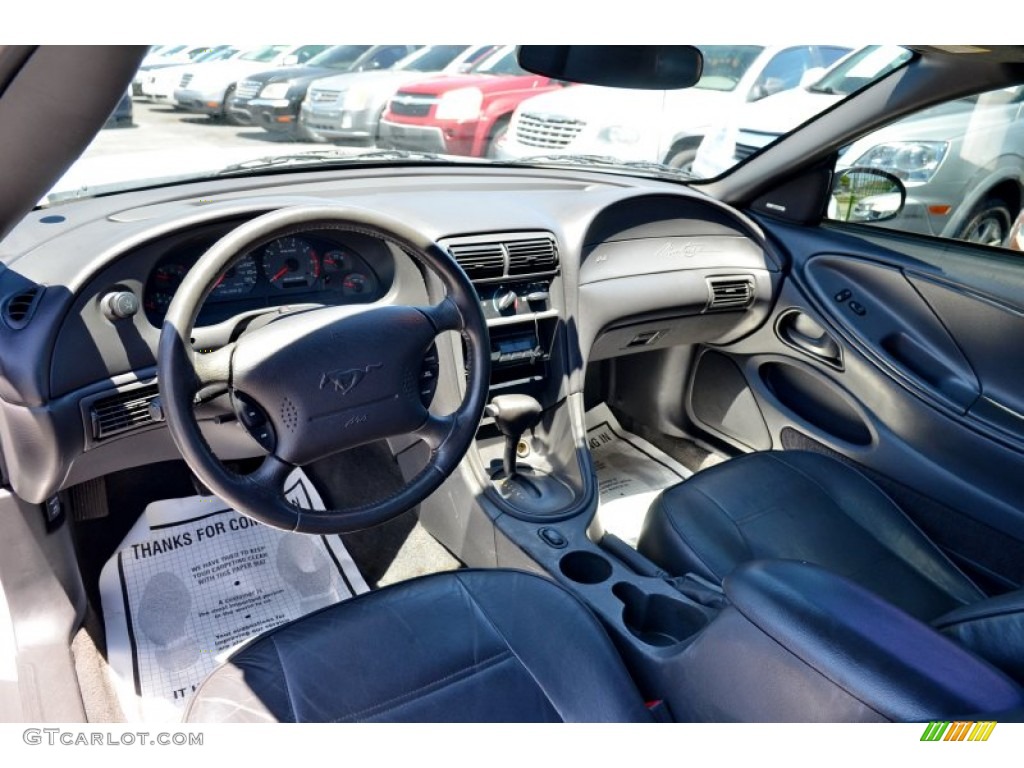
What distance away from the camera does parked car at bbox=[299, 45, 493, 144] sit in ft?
8.54

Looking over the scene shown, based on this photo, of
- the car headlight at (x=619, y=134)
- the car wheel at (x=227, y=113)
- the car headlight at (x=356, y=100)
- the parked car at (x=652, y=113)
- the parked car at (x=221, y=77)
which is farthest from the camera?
the car headlight at (x=619, y=134)

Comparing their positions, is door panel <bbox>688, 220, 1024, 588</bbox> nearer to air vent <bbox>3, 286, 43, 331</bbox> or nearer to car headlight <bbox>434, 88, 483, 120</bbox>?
car headlight <bbox>434, 88, 483, 120</bbox>

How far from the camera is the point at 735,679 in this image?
46.8 inches

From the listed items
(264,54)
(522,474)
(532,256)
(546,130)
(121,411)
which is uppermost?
(264,54)

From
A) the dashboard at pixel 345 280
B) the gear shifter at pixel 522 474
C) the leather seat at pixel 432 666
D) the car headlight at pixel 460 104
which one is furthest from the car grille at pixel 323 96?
the leather seat at pixel 432 666

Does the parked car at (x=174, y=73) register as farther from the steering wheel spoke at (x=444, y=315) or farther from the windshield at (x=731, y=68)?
the windshield at (x=731, y=68)

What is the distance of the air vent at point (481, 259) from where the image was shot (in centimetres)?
210

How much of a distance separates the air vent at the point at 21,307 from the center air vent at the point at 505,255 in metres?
0.90

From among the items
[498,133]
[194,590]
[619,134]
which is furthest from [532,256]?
[619,134]

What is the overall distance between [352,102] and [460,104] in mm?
1215

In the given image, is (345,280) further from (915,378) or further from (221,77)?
(915,378)

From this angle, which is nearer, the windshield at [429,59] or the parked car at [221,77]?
the parked car at [221,77]

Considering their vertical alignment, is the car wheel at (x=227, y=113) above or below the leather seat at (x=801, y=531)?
above

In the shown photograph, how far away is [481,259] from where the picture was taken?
2.13 m
